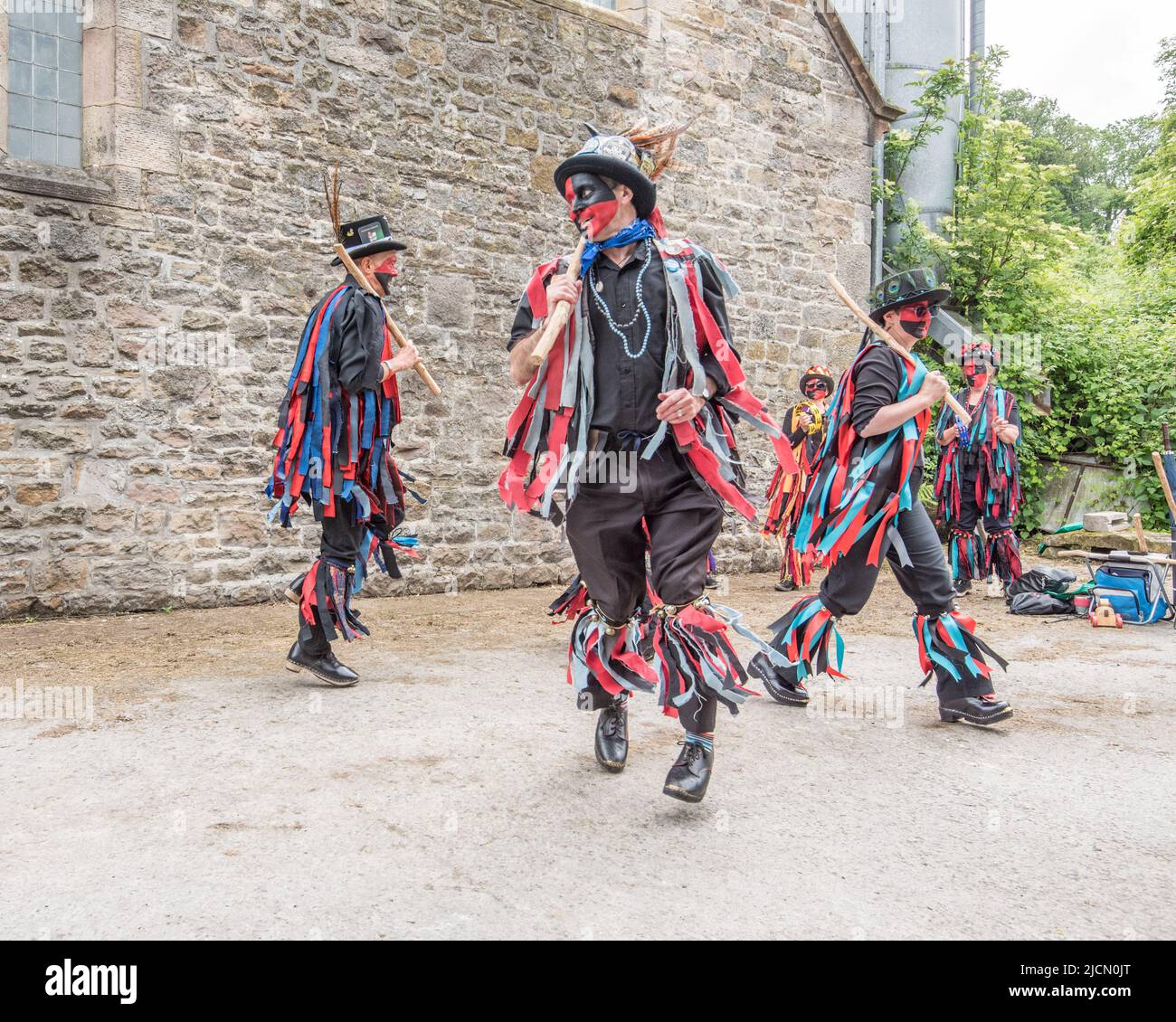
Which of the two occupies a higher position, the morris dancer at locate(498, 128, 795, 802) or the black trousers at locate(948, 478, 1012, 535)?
the morris dancer at locate(498, 128, 795, 802)

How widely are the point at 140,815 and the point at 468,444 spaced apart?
5.46 metres

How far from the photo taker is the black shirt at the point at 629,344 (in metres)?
3.46

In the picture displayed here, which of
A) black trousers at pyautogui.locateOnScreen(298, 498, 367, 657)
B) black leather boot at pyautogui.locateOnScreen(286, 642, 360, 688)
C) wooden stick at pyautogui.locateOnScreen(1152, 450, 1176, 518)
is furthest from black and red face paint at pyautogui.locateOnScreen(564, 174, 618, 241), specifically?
wooden stick at pyautogui.locateOnScreen(1152, 450, 1176, 518)

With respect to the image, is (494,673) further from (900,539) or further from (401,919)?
(401,919)

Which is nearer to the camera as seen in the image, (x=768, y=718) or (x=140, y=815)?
(x=140, y=815)

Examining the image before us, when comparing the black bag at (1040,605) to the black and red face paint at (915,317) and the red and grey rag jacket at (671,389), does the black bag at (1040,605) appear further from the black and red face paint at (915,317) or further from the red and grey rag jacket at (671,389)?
the red and grey rag jacket at (671,389)

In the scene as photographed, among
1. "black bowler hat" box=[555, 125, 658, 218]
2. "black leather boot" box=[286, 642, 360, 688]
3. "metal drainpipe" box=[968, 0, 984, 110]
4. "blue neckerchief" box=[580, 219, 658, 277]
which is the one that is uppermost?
"metal drainpipe" box=[968, 0, 984, 110]

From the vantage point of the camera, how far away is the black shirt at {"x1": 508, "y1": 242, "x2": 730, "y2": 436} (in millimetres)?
3465

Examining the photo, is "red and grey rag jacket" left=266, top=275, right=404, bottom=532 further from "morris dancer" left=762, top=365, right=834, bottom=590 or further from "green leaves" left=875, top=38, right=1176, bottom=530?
"green leaves" left=875, top=38, right=1176, bottom=530

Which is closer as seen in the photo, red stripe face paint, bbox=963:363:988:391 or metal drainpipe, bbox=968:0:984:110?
red stripe face paint, bbox=963:363:988:391

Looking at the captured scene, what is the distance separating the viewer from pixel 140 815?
10.4 ft

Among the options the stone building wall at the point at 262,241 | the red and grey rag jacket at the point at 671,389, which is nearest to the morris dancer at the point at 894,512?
the red and grey rag jacket at the point at 671,389

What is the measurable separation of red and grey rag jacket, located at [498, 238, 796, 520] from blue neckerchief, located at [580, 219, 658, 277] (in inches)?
2.6
